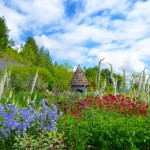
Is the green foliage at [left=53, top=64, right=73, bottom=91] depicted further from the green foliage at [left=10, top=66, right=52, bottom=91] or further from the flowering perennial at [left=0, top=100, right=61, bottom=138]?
the flowering perennial at [left=0, top=100, right=61, bottom=138]

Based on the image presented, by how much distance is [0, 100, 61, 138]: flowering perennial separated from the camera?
5.93 meters

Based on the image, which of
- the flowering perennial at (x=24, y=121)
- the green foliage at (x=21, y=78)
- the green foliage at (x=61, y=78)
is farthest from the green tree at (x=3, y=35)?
the flowering perennial at (x=24, y=121)

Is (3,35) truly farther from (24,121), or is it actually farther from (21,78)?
(24,121)

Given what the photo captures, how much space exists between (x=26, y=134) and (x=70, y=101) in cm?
914

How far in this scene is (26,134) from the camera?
19.0 feet

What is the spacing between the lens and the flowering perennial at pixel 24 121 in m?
5.93

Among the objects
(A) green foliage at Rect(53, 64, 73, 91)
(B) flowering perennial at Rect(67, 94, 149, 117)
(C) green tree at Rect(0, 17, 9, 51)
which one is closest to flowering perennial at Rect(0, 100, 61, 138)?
(B) flowering perennial at Rect(67, 94, 149, 117)

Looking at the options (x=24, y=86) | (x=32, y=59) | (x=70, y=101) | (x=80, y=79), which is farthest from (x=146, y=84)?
(x=32, y=59)

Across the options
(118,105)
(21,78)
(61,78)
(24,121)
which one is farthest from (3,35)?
(24,121)

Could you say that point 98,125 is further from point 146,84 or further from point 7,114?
point 146,84

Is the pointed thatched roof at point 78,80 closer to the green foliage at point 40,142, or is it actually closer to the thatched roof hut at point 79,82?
the thatched roof hut at point 79,82

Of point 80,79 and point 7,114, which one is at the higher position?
point 80,79

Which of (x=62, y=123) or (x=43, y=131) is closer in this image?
(x=43, y=131)

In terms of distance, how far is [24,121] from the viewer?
595 centimetres
